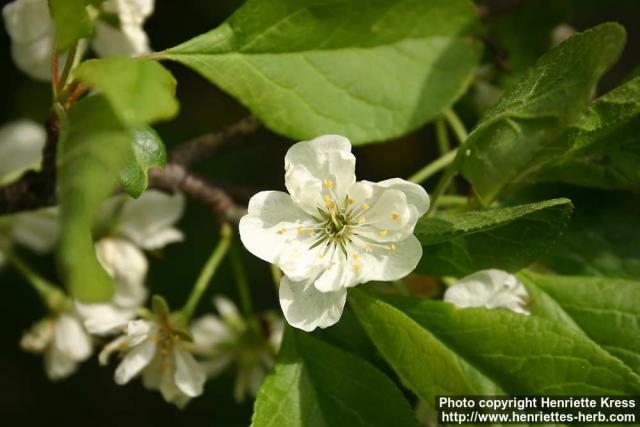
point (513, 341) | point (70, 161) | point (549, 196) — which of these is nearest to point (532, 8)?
point (549, 196)

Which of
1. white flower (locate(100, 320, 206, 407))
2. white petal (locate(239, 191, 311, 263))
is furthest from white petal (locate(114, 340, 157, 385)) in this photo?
white petal (locate(239, 191, 311, 263))

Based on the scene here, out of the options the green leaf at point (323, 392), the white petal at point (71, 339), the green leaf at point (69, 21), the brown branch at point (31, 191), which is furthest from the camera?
the white petal at point (71, 339)

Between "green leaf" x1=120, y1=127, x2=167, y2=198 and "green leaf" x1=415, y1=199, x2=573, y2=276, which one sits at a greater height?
"green leaf" x1=120, y1=127, x2=167, y2=198

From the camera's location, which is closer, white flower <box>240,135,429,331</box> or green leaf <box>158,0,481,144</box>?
white flower <box>240,135,429,331</box>

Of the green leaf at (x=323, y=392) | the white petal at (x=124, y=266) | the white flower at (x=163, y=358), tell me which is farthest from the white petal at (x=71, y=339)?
the green leaf at (x=323, y=392)

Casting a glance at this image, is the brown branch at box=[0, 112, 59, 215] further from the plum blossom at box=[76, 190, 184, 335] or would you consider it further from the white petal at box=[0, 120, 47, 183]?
the white petal at box=[0, 120, 47, 183]

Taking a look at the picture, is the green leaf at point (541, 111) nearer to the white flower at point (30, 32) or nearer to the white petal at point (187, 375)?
the white petal at point (187, 375)

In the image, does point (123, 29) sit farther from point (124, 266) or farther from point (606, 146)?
point (606, 146)

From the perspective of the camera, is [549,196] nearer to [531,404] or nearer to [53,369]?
[531,404]
